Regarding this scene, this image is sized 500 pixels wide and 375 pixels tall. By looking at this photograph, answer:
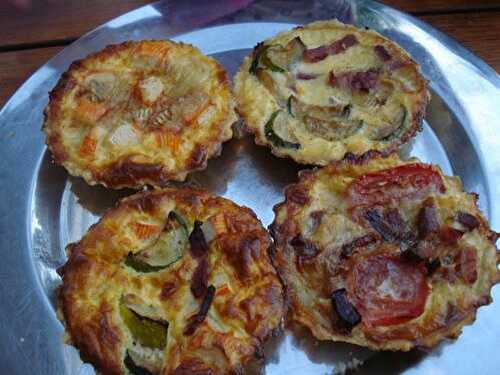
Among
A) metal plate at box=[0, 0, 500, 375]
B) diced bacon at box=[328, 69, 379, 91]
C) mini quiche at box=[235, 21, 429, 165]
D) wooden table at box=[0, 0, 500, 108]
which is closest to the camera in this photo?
metal plate at box=[0, 0, 500, 375]

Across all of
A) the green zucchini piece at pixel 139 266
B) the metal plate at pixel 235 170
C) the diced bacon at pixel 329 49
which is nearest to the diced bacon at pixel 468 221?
the metal plate at pixel 235 170

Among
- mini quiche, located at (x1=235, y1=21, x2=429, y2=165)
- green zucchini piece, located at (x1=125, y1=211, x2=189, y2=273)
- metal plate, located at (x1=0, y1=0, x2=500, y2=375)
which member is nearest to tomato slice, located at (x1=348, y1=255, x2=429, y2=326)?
metal plate, located at (x1=0, y1=0, x2=500, y2=375)

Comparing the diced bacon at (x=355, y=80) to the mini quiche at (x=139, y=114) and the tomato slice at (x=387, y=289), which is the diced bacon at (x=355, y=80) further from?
the tomato slice at (x=387, y=289)

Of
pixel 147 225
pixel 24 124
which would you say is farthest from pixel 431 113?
pixel 24 124

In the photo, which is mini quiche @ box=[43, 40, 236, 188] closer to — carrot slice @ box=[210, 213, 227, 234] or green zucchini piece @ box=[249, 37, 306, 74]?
green zucchini piece @ box=[249, 37, 306, 74]

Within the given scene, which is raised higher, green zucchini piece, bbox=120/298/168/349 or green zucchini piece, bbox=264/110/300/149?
green zucchini piece, bbox=264/110/300/149

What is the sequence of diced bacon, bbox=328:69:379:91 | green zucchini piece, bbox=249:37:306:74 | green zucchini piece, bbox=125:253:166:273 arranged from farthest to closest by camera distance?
1. green zucchini piece, bbox=249:37:306:74
2. diced bacon, bbox=328:69:379:91
3. green zucchini piece, bbox=125:253:166:273

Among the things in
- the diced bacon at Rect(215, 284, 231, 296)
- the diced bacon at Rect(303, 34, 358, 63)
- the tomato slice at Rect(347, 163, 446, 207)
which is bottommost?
the diced bacon at Rect(215, 284, 231, 296)

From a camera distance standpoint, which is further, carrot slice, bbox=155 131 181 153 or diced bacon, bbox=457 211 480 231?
carrot slice, bbox=155 131 181 153
